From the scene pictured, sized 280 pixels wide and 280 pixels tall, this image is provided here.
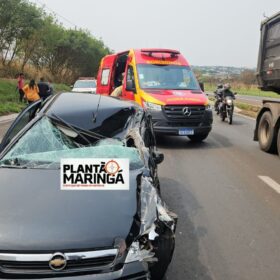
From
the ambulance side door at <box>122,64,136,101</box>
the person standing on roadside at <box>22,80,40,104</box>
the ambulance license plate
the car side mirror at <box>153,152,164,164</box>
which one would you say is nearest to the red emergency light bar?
the ambulance side door at <box>122,64,136,101</box>

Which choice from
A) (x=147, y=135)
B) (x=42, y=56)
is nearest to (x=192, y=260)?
(x=147, y=135)

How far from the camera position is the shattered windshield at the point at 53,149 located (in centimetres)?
356

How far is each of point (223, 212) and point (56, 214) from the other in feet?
9.40

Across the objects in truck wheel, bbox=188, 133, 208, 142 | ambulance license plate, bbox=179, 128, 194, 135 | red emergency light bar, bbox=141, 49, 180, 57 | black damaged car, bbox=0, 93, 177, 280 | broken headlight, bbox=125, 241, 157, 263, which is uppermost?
red emergency light bar, bbox=141, 49, 180, 57

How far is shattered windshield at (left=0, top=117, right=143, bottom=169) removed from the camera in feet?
11.7

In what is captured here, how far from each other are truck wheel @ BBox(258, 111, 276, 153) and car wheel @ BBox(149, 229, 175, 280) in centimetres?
677

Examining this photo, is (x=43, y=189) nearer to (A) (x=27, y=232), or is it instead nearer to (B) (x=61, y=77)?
(A) (x=27, y=232)

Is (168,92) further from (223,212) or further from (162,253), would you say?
(162,253)

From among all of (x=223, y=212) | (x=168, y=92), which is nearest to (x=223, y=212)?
(x=223, y=212)

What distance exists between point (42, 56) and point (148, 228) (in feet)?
132

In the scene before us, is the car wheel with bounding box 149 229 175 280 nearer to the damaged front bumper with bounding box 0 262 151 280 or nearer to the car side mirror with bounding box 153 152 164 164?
the damaged front bumper with bounding box 0 262 151 280

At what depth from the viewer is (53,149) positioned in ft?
12.6

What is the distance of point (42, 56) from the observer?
40906 millimetres

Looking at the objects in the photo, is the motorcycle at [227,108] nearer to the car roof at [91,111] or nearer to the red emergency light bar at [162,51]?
the red emergency light bar at [162,51]
